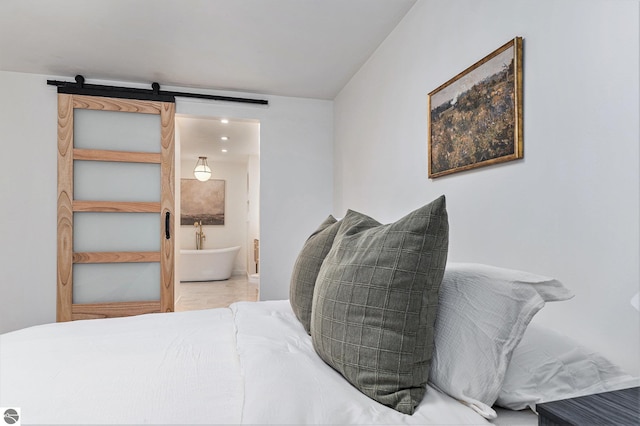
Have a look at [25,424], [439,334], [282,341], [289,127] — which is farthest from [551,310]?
[289,127]

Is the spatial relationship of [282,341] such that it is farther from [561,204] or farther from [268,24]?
[268,24]

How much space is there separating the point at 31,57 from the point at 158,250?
192 cm

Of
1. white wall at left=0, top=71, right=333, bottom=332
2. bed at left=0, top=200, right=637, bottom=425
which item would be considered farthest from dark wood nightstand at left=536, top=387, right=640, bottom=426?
white wall at left=0, top=71, right=333, bottom=332

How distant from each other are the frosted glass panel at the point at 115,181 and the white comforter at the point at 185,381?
7.38 feet

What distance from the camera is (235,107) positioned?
3717 mm

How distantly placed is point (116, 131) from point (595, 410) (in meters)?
3.89

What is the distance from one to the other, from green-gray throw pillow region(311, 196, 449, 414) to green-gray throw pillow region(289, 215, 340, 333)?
0.43m

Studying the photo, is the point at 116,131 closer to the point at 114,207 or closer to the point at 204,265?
the point at 114,207

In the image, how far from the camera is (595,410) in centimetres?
75

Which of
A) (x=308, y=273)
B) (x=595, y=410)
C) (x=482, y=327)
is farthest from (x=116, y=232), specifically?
(x=595, y=410)

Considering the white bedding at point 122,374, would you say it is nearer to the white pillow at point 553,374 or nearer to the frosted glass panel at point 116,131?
the white pillow at point 553,374

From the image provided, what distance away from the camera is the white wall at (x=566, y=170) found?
106 cm

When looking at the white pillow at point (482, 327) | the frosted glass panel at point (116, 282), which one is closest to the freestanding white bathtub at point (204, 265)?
the frosted glass panel at point (116, 282)

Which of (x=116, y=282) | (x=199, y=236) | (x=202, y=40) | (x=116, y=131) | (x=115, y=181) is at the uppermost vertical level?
(x=202, y=40)
